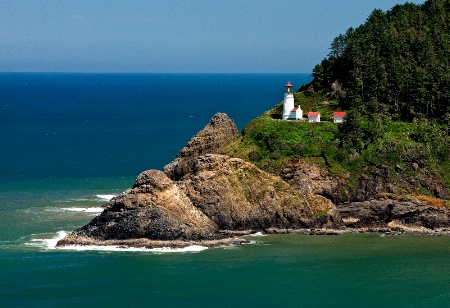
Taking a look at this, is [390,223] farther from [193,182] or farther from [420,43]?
[420,43]

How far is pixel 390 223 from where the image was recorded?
7962 cm

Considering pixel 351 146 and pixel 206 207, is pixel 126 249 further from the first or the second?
pixel 351 146

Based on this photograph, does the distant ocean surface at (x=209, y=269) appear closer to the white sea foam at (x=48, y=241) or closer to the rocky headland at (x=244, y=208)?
the white sea foam at (x=48, y=241)

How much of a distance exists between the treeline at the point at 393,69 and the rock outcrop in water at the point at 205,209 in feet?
61.5

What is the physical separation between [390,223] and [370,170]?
7084 mm

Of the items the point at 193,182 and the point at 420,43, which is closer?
the point at 193,182

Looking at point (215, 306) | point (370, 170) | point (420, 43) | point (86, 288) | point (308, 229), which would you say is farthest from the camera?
point (420, 43)

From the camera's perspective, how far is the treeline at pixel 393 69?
309 feet

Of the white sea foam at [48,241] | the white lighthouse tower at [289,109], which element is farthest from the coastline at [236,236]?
the white lighthouse tower at [289,109]

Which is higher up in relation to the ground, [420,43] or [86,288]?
[420,43]

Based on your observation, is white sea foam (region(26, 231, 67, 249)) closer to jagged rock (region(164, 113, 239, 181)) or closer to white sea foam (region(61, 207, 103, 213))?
white sea foam (region(61, 207, 103, 213))

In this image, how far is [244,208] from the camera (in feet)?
255

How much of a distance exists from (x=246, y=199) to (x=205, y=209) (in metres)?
4.09

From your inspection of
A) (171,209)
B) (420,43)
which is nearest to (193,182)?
(171,209)
